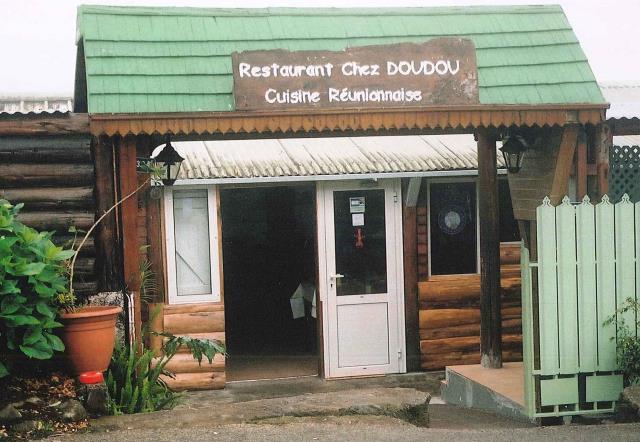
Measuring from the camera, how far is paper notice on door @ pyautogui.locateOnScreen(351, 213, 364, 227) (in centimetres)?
1050

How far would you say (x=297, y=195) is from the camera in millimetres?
14094

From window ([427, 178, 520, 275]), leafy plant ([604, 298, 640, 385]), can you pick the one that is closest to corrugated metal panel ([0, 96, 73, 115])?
window ([427, 178, 520, 275])

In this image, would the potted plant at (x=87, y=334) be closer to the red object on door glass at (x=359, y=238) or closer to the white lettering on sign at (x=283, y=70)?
the white lettering on sign at (x=283, y=70)

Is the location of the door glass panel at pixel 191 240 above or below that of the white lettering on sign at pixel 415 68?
below

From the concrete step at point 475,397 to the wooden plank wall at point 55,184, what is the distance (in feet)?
12.5

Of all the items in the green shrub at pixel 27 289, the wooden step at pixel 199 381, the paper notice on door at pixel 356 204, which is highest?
the paper notice on door at pixel 356 204

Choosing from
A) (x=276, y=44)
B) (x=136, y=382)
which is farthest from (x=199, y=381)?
(x=276, y=44)

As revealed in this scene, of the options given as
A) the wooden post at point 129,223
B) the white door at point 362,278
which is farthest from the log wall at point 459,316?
the wooden post at point 129,223

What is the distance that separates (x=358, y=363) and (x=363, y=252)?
138 cm

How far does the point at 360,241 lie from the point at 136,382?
4.33m

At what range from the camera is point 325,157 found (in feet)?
34.3

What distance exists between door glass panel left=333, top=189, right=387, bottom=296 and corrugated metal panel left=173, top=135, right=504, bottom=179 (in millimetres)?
476

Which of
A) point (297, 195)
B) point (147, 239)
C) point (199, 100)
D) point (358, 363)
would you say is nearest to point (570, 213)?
point (199, 100)

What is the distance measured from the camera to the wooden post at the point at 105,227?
6.99 metres
